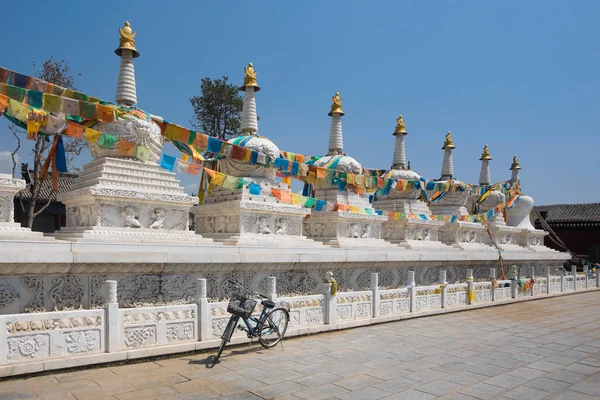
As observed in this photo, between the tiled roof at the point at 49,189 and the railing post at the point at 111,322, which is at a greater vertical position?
the tiled roof at the point at 49,189

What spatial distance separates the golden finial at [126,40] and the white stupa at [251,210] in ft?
13.9

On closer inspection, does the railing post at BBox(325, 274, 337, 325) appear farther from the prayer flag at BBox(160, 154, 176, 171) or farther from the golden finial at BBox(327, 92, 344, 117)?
the golden finial at BBox(327, 92, 344, 117)

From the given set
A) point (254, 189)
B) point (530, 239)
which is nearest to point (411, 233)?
point (254, 189)

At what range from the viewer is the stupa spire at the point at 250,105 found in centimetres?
1631

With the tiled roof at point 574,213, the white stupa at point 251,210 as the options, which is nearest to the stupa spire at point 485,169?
the tiled roof at point 574,213

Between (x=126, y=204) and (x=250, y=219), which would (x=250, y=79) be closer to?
(x=250, y=219)

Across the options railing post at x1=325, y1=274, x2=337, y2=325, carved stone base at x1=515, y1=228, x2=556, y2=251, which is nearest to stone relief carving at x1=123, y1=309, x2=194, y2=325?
railing post at x1=325, y1=274, x2=337, y2=325

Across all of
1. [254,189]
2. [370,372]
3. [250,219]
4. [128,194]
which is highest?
[254,189]

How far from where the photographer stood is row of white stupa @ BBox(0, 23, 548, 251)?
1098cm

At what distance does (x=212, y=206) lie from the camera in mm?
14203

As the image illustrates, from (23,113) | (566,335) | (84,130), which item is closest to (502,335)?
(566,335)

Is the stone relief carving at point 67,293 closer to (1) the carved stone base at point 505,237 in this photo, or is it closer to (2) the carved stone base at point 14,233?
(2) the carved stone base at point 14,233

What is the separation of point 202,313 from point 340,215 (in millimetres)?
8257

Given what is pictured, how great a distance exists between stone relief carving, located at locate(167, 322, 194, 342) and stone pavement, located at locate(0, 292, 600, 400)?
400mm
